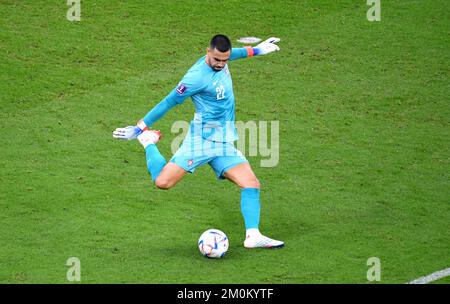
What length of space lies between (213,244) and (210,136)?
49.7 inches

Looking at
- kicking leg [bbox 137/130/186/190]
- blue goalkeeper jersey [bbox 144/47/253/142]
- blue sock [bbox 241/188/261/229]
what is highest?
blue goalkeeper jersey [bbox 144/47/253/142]

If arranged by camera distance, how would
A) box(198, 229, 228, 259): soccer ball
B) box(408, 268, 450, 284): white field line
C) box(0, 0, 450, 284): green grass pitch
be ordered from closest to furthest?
box(408, 268, 450, 284): white field line < box(198, 229, 228, 259): soccer ball < box(0, 0, 450, 284): green grass pitch

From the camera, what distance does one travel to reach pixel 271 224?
10.5 metres

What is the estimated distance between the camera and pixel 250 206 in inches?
391

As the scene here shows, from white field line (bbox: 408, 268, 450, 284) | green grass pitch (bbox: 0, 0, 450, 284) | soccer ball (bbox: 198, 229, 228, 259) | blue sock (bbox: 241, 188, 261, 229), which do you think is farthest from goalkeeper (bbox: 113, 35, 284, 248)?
white field line (bbox: 408, 268, 450, 284)

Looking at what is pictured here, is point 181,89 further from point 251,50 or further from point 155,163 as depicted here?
point 251,50

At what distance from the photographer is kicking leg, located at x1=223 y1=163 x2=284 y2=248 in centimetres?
980

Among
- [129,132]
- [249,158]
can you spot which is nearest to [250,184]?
[129,132]

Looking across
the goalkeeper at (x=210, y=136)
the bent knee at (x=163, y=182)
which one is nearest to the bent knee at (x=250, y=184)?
the goalkeeper at (x=210, y=136)

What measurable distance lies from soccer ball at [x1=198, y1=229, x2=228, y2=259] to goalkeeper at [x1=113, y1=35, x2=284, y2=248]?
0.37 m

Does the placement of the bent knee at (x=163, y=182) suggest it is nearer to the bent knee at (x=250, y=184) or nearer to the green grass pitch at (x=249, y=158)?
the green grass pitch at (x=249, y=158)

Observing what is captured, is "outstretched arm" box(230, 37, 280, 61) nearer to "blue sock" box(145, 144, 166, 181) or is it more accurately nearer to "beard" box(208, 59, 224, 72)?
"beard" box(208, 59, 224, 72)

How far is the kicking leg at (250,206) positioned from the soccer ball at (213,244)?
1.19 ft
